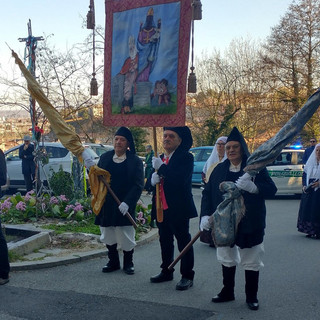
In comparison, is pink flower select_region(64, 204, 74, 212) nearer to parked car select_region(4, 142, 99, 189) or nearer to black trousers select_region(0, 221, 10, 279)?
black trousers select_region(0, 221, 10, 279)

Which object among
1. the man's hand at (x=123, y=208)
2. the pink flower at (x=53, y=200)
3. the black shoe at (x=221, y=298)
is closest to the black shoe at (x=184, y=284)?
the black shoe at (x=221, y=298)

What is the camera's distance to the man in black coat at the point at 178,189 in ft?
18.6

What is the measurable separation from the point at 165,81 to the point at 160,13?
0.79 metres

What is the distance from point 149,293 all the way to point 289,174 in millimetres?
10920

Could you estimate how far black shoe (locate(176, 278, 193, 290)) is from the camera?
557 cm

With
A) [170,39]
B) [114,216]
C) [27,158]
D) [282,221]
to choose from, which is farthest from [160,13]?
[27,158]

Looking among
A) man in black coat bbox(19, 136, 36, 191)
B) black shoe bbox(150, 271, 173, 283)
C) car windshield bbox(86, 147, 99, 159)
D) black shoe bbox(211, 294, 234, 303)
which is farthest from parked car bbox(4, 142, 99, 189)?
black shoe bbox(211, 294, 234, 303)

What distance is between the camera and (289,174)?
15492mm

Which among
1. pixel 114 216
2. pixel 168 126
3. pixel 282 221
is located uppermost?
pixel 168 126

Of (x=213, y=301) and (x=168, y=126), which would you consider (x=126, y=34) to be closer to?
(x=168, y=126)

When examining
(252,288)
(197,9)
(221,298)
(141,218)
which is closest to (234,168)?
(252,288)

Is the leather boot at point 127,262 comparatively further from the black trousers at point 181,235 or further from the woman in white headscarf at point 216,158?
the woman in white headscarf at point 216,158

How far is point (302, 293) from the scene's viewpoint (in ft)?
18.1

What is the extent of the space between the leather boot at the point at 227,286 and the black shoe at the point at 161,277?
0.92 m
